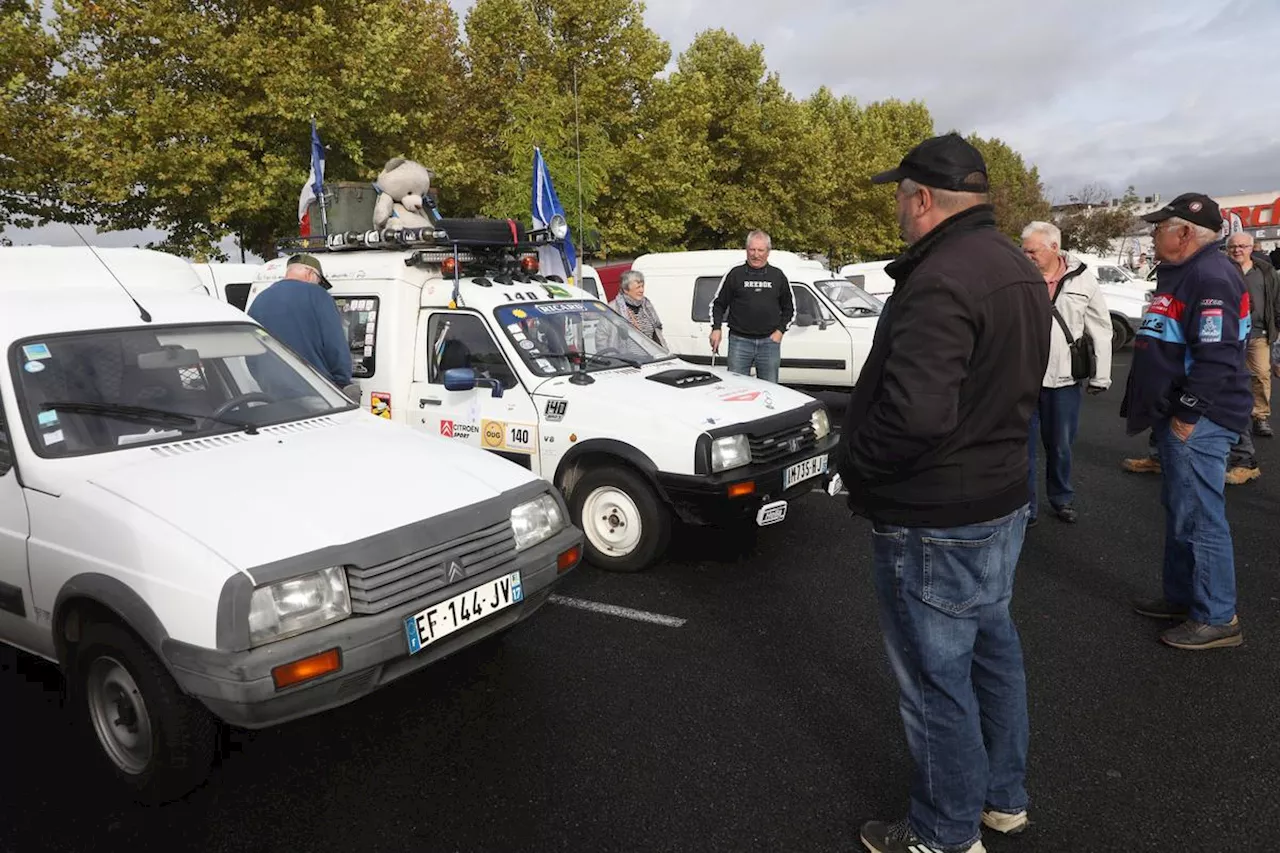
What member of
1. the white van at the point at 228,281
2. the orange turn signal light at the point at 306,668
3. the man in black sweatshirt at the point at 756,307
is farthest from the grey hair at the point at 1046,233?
the white van at the point at 228,281

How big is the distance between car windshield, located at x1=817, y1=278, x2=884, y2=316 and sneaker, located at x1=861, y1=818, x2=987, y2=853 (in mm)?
8398

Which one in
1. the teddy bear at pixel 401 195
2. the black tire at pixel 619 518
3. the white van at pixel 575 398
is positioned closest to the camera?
the white van at pixel 575 398

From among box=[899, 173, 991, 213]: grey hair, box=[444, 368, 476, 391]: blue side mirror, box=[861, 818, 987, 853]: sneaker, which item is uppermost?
box=[899, 173, 991, 213]: grey hair

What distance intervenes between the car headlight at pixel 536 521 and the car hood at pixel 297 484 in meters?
0.11

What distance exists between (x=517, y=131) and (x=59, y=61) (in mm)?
8297

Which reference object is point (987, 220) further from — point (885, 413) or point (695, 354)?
point (695, 354)

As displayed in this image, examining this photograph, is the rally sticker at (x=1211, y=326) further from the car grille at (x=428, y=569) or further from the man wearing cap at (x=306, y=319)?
the man wearing cap at (x=306, y=319)

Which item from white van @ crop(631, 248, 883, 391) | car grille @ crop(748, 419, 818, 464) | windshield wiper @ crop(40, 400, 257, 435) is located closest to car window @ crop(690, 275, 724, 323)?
white van @ crop(631, 248, 883, 391)

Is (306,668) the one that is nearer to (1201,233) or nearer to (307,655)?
(307,655)

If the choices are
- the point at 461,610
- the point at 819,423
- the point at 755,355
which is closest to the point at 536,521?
the point at 461,610

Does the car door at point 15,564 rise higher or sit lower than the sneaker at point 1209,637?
higher

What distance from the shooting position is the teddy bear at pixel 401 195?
6984 millimetres

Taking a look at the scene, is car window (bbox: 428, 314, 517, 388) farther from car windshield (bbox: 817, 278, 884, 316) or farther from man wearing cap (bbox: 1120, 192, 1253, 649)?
car windshield (bbox: 817, 278, 884, 316)

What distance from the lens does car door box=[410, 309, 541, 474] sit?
528 centimetres
